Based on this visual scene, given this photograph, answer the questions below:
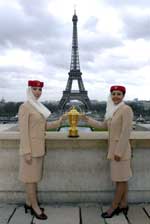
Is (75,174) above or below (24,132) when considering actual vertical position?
below

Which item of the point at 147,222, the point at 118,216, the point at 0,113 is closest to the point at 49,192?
the point at 118,216

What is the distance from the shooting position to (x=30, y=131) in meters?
4.10

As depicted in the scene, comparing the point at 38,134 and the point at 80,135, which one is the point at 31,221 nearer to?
the point at 38,134

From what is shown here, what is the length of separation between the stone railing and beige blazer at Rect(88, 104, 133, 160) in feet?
2.01

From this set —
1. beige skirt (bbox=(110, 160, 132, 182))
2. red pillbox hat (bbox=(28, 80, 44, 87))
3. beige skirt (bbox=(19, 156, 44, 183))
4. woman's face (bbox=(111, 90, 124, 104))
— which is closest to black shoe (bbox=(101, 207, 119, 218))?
beige skirt (bbox=(110, 160, 132, 182))

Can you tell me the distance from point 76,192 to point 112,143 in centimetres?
110

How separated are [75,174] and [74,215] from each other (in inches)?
25.3

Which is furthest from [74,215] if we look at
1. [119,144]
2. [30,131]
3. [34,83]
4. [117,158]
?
[34,83]

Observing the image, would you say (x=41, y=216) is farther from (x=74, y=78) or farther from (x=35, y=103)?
(x=74, y=78)

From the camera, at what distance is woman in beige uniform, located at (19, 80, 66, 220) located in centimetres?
405

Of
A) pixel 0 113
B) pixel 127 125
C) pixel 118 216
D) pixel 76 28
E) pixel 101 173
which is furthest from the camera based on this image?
pixel 0 113

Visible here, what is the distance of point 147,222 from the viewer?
4.10 metres

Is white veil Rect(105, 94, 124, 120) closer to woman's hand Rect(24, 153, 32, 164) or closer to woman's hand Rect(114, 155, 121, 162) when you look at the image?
woman's hand Rect(114, 155, 121, 162)

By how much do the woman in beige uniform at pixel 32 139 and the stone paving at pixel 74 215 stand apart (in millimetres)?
158
